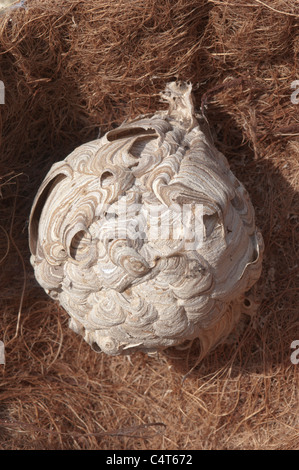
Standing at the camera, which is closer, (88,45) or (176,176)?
(176,176)

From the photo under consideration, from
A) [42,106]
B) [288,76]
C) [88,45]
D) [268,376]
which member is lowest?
[268,376]

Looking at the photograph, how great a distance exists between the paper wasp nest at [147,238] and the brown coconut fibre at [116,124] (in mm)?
328

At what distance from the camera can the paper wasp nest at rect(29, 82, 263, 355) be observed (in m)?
1.46

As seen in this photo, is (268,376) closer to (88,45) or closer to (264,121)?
(264,121)

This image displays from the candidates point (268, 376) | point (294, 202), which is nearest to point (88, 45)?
point (294, 202)

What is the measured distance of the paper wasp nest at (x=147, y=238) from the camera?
146cm

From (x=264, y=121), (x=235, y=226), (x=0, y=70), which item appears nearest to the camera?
(x=235, y=226)

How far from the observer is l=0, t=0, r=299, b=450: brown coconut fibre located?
177 cm

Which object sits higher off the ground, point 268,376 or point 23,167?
point 23,167

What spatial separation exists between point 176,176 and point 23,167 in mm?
730

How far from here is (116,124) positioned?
1.97 m

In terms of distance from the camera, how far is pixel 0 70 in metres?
1.78

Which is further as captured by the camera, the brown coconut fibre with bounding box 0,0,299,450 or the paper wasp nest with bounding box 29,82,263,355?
the brown coconut fibre with bounding box 0,0,299,450

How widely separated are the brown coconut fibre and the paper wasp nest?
0.33 meters
